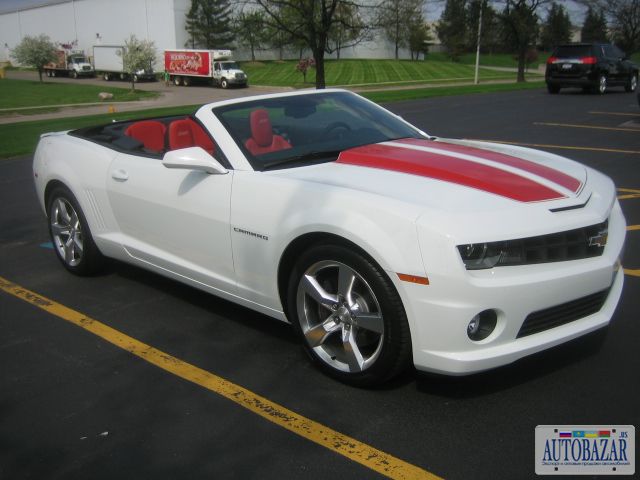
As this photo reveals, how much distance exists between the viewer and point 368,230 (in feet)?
10.1

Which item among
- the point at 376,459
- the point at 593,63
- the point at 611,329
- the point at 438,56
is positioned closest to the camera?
the point at 376,459

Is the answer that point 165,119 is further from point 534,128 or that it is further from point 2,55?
point 2,55

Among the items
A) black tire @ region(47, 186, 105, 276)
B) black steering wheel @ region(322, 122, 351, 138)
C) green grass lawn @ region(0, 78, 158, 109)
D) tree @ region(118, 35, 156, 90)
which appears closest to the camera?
black steering wheel @ region(322, 122, 351, 138)

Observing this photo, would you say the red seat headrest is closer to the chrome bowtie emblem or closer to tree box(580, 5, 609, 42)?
the chrome bowtie emblem

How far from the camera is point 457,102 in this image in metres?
22.4

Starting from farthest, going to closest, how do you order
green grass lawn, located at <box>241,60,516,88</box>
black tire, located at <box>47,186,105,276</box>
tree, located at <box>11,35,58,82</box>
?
1. tree, located at <box>11,35,58,82</box>
2. green grass lawn, located at <box>241,60,516,88</box>
3. black tire, located at <box>47,186,105,276</box>

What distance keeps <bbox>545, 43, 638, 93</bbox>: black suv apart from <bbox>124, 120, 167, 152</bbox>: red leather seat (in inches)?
884

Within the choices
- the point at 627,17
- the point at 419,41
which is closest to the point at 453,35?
the point at 419,41

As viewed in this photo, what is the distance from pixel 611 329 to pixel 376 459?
1.97 meters

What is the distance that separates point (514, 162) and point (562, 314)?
1075mm

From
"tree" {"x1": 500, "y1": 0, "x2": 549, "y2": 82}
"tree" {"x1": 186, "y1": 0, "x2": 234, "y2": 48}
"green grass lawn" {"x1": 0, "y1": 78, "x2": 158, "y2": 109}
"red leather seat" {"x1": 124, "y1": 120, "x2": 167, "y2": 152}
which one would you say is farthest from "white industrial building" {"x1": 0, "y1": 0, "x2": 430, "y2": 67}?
"red leather seat" {"x1": 124, "y1": 120, "x2": 167, "y2": 152}

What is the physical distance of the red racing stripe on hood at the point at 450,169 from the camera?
3.29 metres

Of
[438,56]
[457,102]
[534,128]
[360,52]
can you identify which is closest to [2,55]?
[360,52]

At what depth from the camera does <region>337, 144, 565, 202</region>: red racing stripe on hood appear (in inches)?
130
